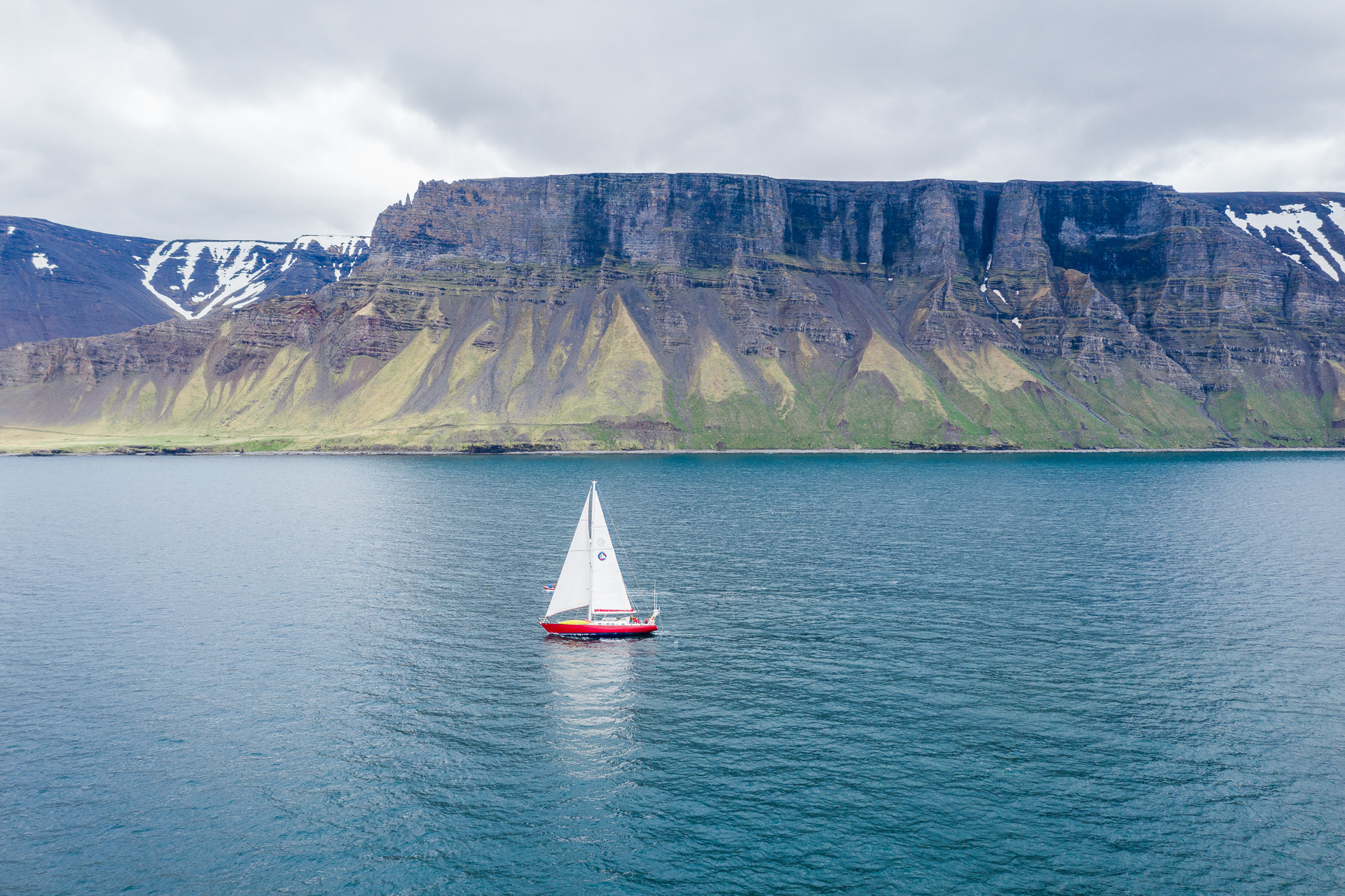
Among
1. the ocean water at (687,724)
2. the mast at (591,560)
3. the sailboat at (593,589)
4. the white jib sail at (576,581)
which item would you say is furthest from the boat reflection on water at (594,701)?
the white jib sail at (576,581)

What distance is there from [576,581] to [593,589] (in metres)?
1.95

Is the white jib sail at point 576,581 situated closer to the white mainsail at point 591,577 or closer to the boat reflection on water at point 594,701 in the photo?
the white mainsail at point 591,577

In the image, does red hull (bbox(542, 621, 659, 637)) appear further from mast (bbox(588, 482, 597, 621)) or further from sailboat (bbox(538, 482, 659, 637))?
mast (bbox(588, 482, 597, 621))

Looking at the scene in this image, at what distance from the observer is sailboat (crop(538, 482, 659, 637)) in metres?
65.1

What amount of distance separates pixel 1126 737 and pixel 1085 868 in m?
15.4

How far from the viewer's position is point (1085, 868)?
33312 millimetres

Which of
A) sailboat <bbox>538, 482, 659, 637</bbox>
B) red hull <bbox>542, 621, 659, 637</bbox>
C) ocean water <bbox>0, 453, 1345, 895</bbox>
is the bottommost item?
ocean water <bbox>0, 453, 1345, 895</bbox>

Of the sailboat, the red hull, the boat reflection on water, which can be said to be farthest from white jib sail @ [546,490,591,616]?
the boat reflection on water

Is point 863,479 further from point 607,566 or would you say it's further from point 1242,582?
point 607,566

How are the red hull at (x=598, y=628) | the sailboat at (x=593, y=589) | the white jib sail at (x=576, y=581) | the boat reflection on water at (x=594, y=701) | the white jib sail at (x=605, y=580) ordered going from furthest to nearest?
the white jib sail at (x=576, y=581)
the white jib sail at (x=605, y=580)
the sailboat at (x=593, y=589)
the red hull at (x=598, y=628)
the boat reflection on water at (x=594, y=701)

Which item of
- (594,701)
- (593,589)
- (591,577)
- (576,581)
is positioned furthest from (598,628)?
(594,701)

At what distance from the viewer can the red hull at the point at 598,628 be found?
213 feet

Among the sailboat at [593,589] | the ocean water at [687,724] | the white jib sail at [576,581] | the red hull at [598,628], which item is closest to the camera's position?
the ocean water at [687,724]

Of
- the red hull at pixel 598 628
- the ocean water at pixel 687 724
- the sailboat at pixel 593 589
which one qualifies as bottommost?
the ocean water at pixel 687 724
